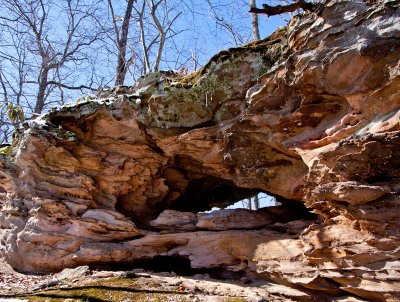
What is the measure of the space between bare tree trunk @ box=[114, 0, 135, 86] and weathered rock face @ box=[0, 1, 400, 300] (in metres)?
6.94

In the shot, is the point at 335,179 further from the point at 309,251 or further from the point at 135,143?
the point at 135,143

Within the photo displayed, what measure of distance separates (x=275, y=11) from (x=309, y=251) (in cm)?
375

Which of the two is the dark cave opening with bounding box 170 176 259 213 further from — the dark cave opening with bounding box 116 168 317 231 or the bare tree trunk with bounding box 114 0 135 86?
the bare tree trunk with bounding box 114 0 135 86

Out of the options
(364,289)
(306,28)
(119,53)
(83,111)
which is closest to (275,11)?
(306,28)

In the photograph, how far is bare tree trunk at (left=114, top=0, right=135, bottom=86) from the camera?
14.1 metres

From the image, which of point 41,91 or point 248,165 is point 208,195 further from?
point 41,91

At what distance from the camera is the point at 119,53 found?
14.4 metres

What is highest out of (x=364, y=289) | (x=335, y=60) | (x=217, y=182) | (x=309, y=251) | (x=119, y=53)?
(x=119, y=53)

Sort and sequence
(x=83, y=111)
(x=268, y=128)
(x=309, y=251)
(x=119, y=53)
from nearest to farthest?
(x=309, y=251) < (x=268, y=128) < (x=83, y=111) < (x=119, y=53)

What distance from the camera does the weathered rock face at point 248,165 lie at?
14.4 feet

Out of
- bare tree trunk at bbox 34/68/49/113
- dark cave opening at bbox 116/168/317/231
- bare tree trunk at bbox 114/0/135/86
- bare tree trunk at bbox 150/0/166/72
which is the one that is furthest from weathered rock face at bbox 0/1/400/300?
bare tree trunk at bbox 34/68/49/113

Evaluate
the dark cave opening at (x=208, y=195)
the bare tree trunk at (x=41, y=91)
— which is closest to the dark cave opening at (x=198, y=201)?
the dark cave opening at (x=208, y=195)

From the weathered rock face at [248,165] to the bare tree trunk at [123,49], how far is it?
694 centimetres

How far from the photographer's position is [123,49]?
14.4 m
